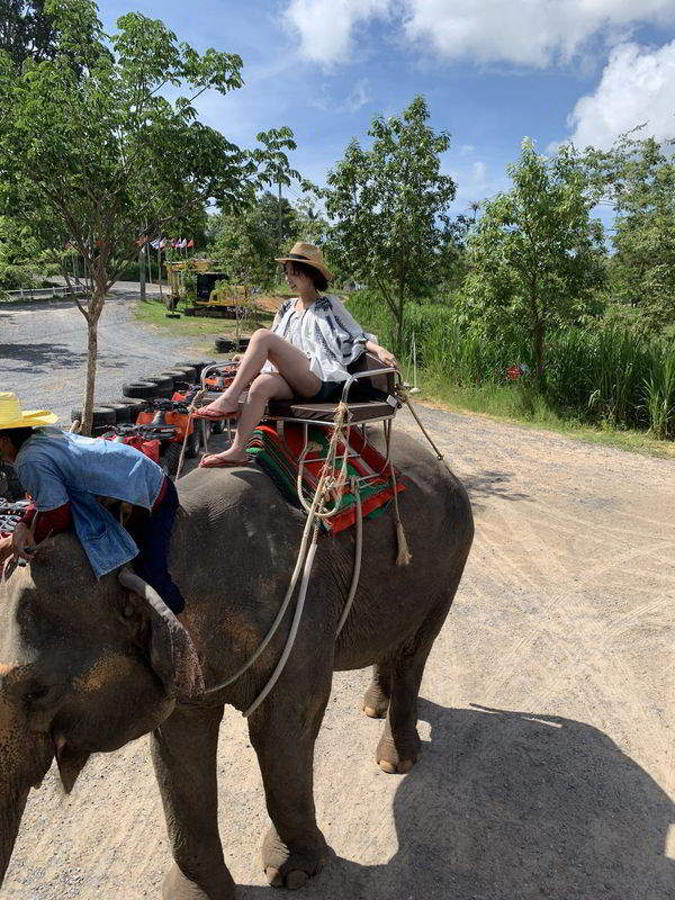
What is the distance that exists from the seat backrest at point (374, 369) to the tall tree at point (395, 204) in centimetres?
1197

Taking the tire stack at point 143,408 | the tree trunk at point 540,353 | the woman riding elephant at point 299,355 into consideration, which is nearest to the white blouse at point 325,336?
the woman riding elephant at point 299,355

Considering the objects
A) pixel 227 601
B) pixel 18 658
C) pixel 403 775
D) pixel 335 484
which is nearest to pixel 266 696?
pixel 227 601

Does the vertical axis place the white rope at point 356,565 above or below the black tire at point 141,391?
above

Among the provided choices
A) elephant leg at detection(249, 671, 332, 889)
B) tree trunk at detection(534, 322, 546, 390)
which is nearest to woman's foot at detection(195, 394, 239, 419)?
elephant leg at detection(249, 671, 332, 889)

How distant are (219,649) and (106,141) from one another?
6.64 m

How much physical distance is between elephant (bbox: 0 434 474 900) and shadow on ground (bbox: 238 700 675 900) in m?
0.27

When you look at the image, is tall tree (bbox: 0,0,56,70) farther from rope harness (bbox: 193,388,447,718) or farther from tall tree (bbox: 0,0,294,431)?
rope harness (bbox: 193,388,447,718)

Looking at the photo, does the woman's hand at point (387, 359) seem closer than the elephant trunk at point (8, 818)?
No

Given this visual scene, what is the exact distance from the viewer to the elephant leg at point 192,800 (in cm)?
281

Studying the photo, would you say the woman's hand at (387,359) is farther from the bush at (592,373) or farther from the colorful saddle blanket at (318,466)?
the bush at (592,373)

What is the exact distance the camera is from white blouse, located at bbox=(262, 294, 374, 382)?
3.26 metres

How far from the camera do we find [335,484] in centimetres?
289

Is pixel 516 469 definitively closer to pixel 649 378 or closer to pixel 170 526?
pixel 649 378

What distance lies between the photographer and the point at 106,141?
743cm
